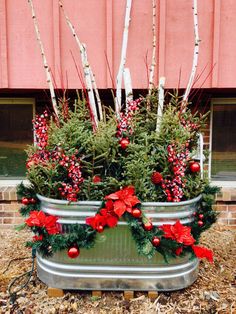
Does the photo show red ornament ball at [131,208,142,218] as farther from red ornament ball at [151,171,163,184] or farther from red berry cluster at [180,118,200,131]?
red berry cluster at [180,118,200,131]

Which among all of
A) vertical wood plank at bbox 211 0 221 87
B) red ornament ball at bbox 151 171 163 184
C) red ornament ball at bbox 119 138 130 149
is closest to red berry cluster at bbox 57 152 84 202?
red ornament ball at bbox 119 138 130 149

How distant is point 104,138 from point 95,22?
150cm

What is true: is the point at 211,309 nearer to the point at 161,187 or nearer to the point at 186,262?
the point at 186,262

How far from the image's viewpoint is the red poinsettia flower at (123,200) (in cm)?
194

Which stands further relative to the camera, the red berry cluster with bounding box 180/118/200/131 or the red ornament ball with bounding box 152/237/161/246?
the red berry cluster with bounding box 180/118/200/131

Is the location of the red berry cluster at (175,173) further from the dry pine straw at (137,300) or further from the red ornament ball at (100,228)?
the dry pine straw at (137,300)

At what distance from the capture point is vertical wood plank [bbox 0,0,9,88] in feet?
10.0

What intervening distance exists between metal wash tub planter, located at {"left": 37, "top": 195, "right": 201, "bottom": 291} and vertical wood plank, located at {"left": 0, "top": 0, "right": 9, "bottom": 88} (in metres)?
1.52

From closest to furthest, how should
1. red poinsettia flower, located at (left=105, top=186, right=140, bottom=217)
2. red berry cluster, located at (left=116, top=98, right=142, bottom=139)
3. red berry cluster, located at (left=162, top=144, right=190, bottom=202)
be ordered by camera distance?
red poinsettia flower, located at (left=105, top=186, right=140, bottom=217), red berry cluster, located at (left=162, top=144, right=190, bottom=202), red berry cluster, located at (left=116, top=98, right=142, bottom=139)

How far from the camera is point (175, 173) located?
2061mm

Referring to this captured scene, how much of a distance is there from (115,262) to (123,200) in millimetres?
410

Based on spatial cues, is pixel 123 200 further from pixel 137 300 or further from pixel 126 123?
pixel 137 300

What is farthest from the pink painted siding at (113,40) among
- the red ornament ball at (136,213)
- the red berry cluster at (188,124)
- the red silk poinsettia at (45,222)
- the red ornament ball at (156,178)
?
the red ornament ball at (136,213)

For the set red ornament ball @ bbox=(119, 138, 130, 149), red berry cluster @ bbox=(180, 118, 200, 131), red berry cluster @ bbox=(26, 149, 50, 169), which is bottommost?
red berry cluster @ bbox=(26, 149, 50, 169)
